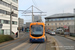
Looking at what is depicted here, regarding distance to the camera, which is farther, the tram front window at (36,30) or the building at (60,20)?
the building at (60,20)

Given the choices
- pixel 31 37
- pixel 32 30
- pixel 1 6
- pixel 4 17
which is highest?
pixel 1 6

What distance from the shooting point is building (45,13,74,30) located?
7108 cm

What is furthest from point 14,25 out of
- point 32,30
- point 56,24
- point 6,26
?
point 56,24

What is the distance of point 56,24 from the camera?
76500mm

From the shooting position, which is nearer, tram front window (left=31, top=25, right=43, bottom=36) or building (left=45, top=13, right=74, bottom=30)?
tram front window (left=31, top=25, right=43, bottom=36)

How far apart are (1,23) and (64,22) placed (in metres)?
49.1

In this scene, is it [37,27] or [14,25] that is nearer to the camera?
[37,27]

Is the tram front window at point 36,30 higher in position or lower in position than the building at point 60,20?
lower

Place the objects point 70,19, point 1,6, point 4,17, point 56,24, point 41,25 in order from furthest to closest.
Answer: point 56,24 < point 70,19 < point 4,17 < point 1,6 < point 41,25

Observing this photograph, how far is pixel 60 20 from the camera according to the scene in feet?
246

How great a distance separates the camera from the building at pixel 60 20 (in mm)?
71081

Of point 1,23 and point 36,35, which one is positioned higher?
point 1,23

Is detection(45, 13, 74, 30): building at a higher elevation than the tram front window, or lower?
higher

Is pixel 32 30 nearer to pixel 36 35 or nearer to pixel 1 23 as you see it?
pixel 36 35
